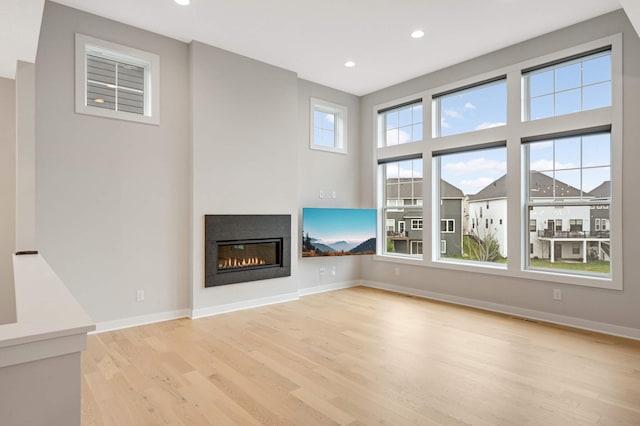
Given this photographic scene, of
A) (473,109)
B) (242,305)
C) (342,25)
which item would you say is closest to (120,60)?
(342,25)

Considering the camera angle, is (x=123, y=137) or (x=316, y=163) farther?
(x=316, y=163)

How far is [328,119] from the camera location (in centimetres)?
620

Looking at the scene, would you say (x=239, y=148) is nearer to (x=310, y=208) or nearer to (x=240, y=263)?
(x=310, y=208)

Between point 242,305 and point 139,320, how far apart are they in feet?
3.97

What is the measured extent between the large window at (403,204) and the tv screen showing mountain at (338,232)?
1.12 ft

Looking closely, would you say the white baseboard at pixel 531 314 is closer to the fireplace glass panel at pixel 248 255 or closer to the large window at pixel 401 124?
the fireplace glass panel at pixel 248 255

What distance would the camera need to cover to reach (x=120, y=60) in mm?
4062

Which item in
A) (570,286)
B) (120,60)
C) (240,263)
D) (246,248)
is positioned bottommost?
(570,286)

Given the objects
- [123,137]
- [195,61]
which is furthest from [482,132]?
[123,137]

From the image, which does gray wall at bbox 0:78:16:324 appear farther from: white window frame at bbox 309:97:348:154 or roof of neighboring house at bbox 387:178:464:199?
roof of neighboring house at bbox 387:178:464:199

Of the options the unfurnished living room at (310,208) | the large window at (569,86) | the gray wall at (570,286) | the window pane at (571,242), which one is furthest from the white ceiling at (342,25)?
the window pane at (571,242)

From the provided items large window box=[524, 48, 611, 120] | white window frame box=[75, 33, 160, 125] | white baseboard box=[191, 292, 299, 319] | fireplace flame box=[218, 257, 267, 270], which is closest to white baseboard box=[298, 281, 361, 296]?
white baseboard box=[191, 292, 299, 319]

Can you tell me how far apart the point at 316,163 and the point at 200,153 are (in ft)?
6.61

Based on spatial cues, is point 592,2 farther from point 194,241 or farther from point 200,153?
point 194,241
